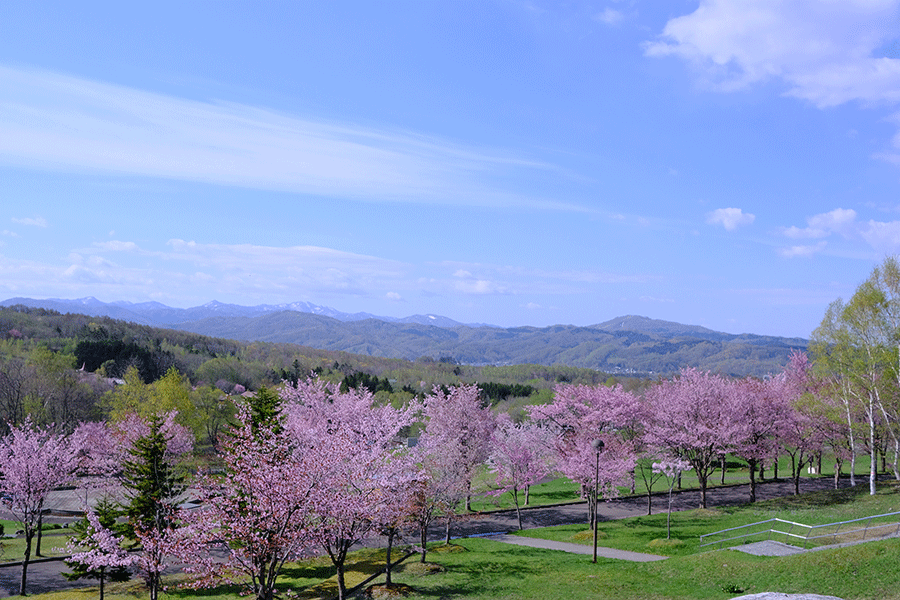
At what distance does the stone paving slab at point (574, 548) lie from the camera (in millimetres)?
31266

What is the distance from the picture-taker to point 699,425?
141 feet

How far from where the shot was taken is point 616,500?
51.2 meters

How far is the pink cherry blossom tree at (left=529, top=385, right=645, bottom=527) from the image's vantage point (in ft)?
135

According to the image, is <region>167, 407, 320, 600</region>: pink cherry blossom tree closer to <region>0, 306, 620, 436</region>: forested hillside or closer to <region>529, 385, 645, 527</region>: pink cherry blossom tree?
<region>529, 385, 645, 527</region>: pink cherry blossom tree

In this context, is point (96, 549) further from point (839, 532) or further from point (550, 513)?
point (839, 532)

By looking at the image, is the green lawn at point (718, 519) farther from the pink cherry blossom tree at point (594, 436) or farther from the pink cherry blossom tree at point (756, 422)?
the pink cherry blossom tree at point (756, 422)

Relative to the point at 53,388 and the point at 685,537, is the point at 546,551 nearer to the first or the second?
the point at 685,537

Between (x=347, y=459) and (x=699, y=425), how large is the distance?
31.6 metres

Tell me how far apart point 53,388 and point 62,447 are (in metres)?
43.7

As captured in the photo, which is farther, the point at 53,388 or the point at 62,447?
the point at 53,388

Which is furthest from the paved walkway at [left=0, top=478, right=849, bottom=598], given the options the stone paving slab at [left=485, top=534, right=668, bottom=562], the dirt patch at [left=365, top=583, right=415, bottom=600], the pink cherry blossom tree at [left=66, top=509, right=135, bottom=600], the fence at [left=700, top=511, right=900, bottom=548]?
the dirt patch at [left=365, top=583, right=415, bottom=600]

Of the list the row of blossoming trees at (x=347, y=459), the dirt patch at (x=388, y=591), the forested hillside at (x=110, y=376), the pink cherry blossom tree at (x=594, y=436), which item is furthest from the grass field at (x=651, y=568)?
the forested hillside at (x=110, y=376)

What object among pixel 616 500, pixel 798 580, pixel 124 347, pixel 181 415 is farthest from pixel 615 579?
pixel 124 347

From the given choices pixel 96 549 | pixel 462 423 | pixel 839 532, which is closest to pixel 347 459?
pixel 96 549
